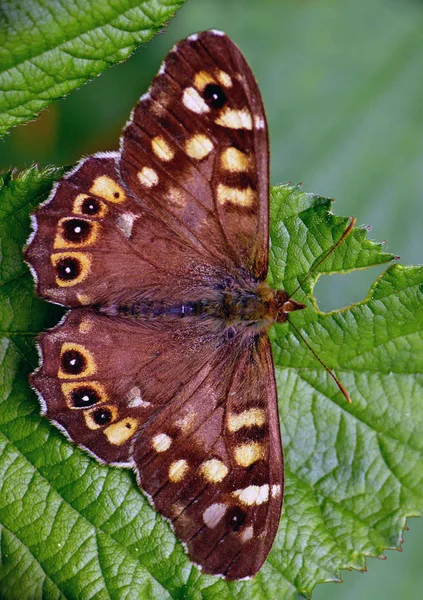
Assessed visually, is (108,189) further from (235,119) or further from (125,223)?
(235,119)

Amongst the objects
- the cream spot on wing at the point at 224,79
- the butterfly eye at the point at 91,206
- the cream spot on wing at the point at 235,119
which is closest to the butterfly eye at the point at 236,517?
the butterfly eye at the point at 91,206

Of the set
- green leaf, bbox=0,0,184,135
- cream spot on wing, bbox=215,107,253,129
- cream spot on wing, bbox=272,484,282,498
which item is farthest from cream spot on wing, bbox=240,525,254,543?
green leaf, bbox=0,0,184,135

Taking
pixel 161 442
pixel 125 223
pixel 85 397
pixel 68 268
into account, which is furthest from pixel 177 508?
pixel 125 223

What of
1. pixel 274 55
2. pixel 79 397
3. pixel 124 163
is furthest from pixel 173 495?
pixel 274 55

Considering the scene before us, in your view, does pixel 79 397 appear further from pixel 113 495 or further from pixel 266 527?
pixel 266 527

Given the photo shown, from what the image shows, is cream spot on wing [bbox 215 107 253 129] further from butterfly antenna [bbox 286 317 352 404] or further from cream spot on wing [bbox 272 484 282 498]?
cream spot on wing [bbox 272 484 282 498]
